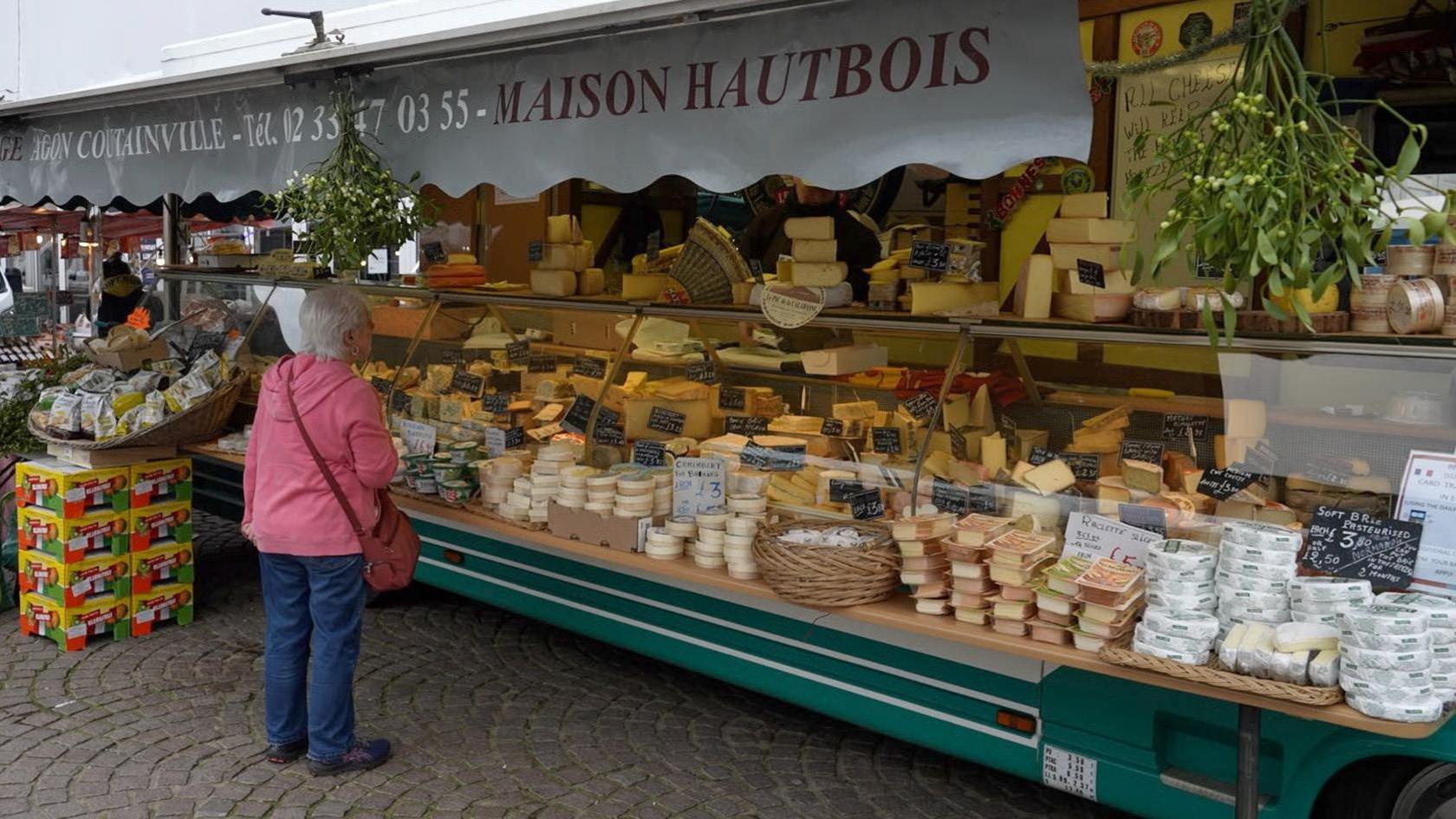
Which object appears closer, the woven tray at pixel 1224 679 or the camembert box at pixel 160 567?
the woven tray at pixel 1224 679

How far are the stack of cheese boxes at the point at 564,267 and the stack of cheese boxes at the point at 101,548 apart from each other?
2.21m

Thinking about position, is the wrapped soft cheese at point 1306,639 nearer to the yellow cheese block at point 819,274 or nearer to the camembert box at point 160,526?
the yellow cheese block at point 819,274

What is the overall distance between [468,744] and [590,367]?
73.6 inches

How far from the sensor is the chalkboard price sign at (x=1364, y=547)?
3.18 m

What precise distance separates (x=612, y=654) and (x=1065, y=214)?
3095 millimetres

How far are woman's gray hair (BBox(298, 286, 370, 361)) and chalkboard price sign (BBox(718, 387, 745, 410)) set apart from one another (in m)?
1.64

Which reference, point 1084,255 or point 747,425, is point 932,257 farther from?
point 747,425

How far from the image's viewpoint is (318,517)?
4320mm

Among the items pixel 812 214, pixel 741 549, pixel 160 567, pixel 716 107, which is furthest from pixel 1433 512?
pixel 160 567

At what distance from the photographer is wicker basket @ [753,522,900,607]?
3789mm

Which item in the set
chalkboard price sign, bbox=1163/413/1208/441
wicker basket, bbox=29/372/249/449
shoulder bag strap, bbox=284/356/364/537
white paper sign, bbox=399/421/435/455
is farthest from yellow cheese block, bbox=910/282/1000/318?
wicker basket, bbox=29/372/249/449

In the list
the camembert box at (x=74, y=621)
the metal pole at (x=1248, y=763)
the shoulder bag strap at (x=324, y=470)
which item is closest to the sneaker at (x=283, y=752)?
the shoulder bag strap at (x=324, y=470)

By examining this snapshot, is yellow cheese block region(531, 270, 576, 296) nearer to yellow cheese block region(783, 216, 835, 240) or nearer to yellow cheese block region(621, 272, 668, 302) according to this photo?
yellow cheese block region(621, 272, 668, 302)

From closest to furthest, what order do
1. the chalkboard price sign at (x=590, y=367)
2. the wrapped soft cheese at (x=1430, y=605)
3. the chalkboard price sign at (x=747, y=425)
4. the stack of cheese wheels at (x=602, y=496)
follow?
1. the wrapped soft cheese at (x=1430, y=605)
2. the stack of cheese wheels at (x=602, y=496)
3. the chalkboard price sign at (x=747, y=425)
4. the chalkboard price sign at (x=590, y=367)
